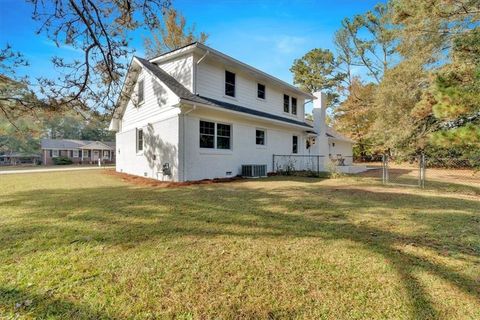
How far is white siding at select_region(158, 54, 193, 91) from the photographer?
428 inches

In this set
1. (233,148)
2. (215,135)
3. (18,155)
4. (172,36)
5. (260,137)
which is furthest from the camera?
(18,155)

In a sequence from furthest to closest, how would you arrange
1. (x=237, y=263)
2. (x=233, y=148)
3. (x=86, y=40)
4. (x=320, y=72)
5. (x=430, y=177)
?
(x=320, y=72) < (x=430, y=177) < (x=233, y=148) < (x=86, y=40) < (x=237, y=263)

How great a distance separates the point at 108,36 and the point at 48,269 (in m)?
5.45


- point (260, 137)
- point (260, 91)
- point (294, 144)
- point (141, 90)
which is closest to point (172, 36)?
point (141, 90)

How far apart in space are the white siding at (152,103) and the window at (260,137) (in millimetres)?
4842

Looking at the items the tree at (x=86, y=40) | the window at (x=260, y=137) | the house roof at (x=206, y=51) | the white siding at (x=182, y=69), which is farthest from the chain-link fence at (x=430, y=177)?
the white siding at (x=182, y=69)

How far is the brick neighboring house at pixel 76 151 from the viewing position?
39.6 meters

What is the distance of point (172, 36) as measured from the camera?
22422 mm

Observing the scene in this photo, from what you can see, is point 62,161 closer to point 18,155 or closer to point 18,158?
point 18,155

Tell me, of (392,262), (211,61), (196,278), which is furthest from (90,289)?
(211,61)

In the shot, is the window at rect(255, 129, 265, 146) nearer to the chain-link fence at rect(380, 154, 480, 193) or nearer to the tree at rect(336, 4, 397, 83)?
the chain-link fence at rect(380, 154, 480, 193)

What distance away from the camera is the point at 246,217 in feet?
15.7

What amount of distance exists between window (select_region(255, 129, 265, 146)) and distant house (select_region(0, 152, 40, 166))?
149 feet

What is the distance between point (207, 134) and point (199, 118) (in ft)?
2.60
